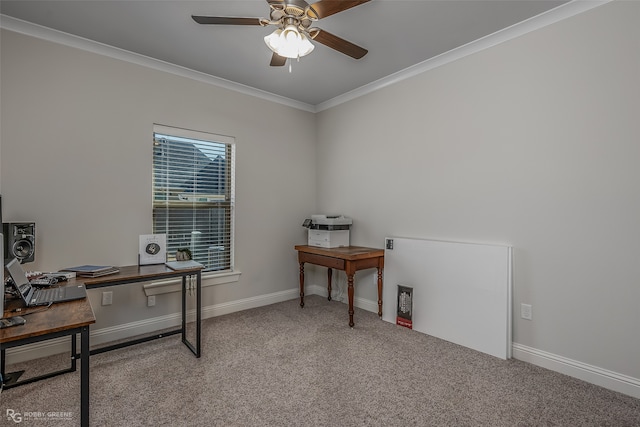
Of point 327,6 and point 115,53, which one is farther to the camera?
point 115,53

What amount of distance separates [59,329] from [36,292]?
738mm

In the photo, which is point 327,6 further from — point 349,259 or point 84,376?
point 84,376

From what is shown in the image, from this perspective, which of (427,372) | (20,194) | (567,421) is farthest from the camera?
(20,194)

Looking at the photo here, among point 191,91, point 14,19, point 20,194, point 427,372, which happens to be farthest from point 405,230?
point 14,19

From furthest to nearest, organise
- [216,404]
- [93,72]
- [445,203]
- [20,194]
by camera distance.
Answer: [445,203] < [93,72] < [20,194] < [216,404]

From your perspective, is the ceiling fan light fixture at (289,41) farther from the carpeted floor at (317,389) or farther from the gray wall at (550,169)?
the carpeted floor at (317,389)

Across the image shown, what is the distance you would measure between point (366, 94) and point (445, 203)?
5.24ft

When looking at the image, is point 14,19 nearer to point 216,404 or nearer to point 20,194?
point 20,194

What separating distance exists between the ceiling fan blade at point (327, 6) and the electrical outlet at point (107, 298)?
2733 mm

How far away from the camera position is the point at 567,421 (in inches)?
67.6

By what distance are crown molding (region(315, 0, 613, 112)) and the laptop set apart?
323cm

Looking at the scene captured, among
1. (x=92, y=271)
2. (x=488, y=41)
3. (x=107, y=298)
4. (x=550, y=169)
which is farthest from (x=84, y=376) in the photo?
(x=488, y=41)

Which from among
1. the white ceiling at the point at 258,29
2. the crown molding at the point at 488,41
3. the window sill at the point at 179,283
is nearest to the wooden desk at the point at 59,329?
the window sill at the point at 179,283

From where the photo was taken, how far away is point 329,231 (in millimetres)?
3508
